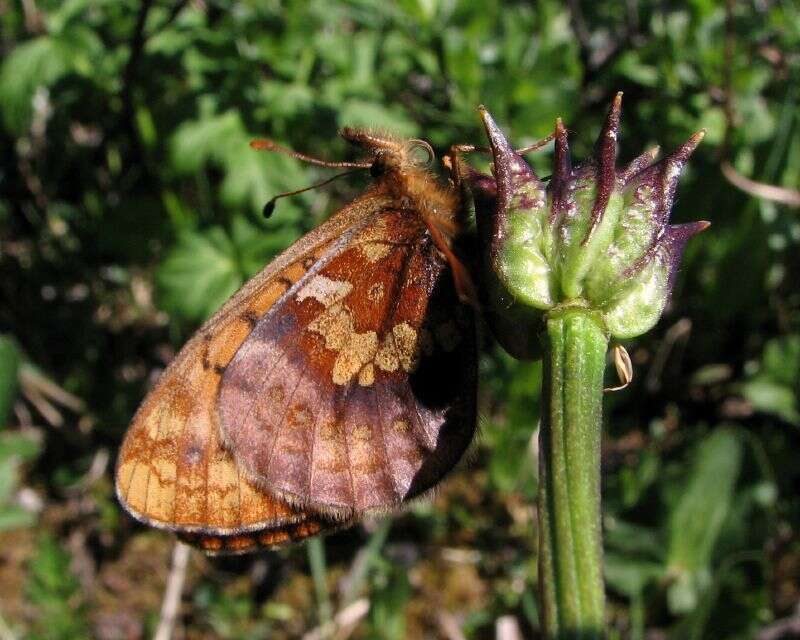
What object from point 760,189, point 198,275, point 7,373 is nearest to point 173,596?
point 7,373

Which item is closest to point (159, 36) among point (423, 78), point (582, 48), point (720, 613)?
point (423, 78)

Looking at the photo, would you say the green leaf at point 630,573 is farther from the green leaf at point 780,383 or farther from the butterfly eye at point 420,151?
the butterfly eye at point 420,151

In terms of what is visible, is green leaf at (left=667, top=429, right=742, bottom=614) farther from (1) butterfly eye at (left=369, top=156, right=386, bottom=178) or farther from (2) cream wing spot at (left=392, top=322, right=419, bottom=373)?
(1) butterfly eye at (left=369, top=156, right=386, bottom=178)

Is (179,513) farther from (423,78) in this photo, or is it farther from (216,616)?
(423,78)

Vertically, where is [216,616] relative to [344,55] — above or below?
below

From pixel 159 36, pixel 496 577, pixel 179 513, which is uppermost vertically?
pixel 159 36
